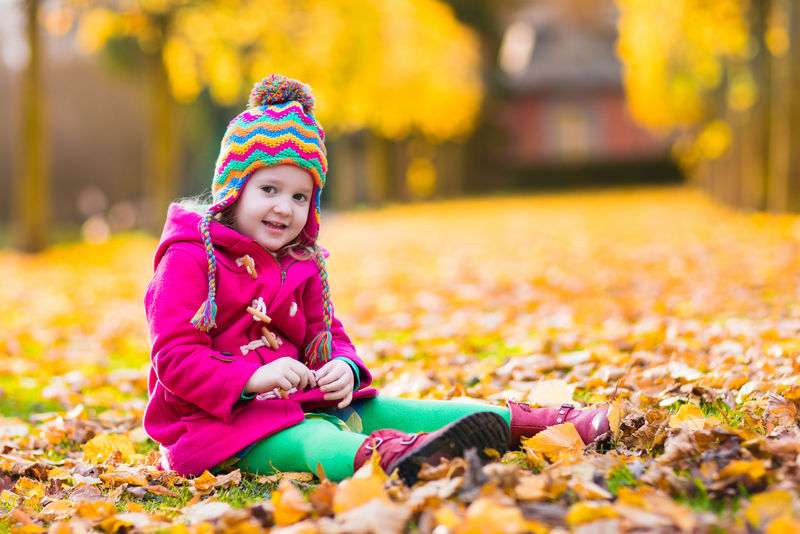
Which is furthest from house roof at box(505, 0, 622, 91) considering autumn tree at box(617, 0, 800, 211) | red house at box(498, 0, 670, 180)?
autumn tree at box(617, 0, 800, 211)

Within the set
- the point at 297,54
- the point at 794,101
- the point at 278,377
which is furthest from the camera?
the point at 297,54

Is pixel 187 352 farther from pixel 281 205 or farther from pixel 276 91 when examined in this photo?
pixel 276 91

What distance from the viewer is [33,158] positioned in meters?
12.4

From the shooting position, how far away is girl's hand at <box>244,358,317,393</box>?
7.75 ft

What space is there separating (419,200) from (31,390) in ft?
90.4

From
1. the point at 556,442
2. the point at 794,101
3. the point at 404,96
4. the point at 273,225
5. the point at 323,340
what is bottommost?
the point at 556,442

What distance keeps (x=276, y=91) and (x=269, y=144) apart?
0.64 ft

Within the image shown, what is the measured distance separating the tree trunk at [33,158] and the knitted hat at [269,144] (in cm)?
1070

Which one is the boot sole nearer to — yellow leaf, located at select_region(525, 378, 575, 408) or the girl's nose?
yellow leaf, located at select_region(525, 378, 575, 408)

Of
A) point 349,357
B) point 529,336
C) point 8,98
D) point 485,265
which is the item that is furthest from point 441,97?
point 349,357

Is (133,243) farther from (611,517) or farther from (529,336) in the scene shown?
(611,517)

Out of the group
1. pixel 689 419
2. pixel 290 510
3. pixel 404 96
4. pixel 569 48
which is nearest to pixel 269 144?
pixel 290 510

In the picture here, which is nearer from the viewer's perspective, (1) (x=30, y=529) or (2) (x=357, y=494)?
(2) (x=357, y=494)

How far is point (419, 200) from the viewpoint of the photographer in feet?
103
